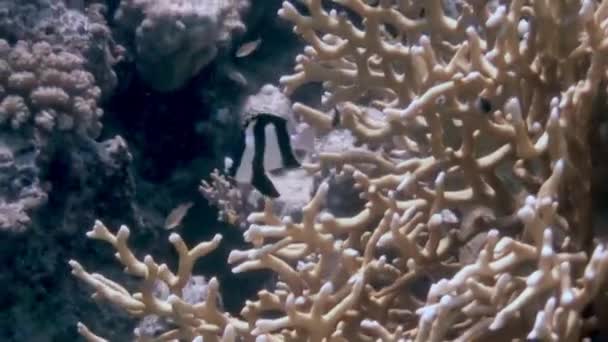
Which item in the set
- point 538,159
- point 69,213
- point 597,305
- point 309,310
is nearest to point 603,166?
point 538,159

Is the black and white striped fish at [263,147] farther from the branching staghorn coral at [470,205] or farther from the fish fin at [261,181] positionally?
the branching staghorn coral at [470,205]

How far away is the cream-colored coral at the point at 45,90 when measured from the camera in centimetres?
445

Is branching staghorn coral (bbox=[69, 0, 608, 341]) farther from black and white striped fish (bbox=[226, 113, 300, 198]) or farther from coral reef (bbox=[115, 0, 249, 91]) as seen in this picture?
coral reef (bbox=[115, 0, 249, 91])

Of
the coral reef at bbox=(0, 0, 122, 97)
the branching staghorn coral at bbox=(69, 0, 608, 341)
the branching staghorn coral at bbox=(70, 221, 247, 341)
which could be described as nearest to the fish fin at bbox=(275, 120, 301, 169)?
the branching staghorn coral at bbox=(69, 0, 608, 341)

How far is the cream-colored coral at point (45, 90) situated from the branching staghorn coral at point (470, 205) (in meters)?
2.25

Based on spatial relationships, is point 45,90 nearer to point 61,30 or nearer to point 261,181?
point 61,30

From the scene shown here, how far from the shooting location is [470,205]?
269 centimetres

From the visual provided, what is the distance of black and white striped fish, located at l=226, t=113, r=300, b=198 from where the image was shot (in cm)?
395

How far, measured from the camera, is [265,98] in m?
6.48

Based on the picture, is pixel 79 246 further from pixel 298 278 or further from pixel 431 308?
pixel 431 308

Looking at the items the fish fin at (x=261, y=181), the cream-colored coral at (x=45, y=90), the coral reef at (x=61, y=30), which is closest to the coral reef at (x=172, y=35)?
the coral reef at (x=61, y=30)

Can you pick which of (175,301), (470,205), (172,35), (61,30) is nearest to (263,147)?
(175,301)

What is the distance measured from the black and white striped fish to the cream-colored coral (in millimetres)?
1338

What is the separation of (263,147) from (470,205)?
1.59 m
